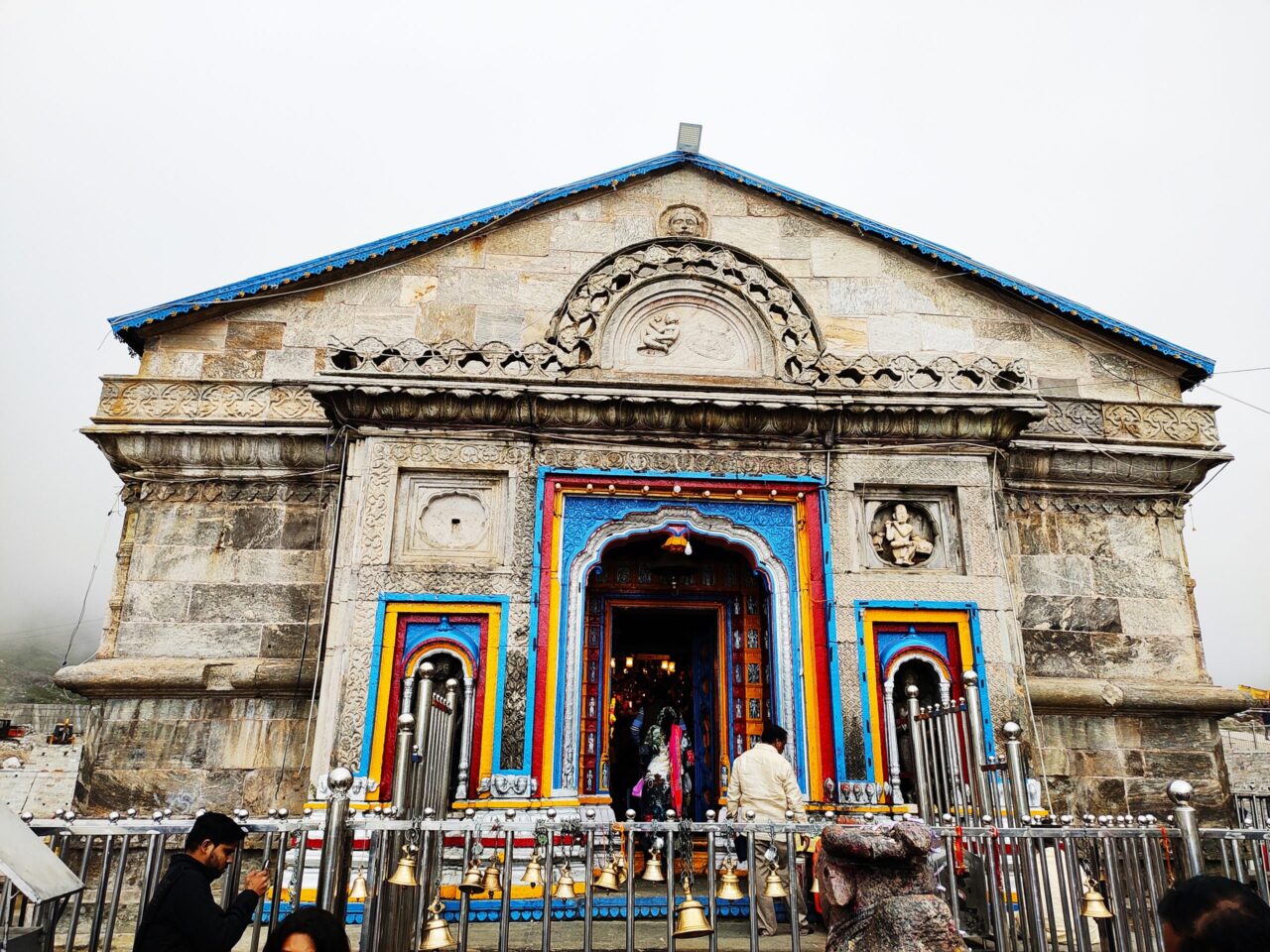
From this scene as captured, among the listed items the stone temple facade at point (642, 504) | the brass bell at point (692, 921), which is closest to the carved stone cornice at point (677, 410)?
the stone temple facade at point (642, 504)

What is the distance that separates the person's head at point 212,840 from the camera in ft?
14.1

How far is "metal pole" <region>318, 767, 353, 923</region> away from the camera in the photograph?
14.4 ft

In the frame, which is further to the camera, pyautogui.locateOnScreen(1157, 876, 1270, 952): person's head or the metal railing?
the metal railing

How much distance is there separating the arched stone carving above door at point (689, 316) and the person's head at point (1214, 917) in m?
7.33

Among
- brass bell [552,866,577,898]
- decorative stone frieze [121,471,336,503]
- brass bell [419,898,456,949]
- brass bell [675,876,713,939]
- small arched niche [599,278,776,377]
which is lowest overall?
brass bell [419,898,456,949]

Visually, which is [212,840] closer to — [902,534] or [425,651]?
[425,651]

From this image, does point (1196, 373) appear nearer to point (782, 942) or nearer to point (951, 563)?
point (951, 563)

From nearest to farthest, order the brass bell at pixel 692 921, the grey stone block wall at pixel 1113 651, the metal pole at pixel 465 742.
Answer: the brass bell at pixel 692 921 → the metal pole at pixel 465 742 → the grey stone block wall at pixel 1113 651

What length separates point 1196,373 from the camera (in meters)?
11.5

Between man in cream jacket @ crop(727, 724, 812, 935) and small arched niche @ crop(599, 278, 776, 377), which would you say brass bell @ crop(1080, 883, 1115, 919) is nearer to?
man in cream jacket @ crop(727, 724, 812, 935)

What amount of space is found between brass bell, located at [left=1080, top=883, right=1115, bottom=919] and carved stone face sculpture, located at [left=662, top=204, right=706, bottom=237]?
8.65 m

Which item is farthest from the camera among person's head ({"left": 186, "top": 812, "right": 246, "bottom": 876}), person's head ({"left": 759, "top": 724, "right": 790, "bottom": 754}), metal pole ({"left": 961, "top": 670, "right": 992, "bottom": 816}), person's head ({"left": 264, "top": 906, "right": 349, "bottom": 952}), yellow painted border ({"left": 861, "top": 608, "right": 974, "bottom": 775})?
yellow painted border ({"left": 861, "top": 608, "right": 974, "bottom": 775})

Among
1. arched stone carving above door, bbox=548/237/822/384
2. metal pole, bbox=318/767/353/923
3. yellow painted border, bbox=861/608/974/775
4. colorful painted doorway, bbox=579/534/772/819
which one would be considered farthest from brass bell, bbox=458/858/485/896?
arched stone carving above door, bbox=548/237/822/384

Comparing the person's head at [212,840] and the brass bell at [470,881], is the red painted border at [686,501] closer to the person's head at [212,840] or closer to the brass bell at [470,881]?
the brass bell at [470,881]
